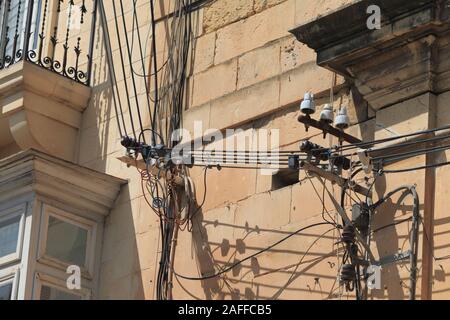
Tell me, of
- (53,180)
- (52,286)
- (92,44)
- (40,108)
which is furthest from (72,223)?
(92,44)

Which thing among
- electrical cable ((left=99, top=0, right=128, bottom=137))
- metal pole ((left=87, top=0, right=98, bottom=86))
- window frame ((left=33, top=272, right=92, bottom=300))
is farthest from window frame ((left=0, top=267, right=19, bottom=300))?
metal pole ((left=87, top=0, right=98, bottom=86))

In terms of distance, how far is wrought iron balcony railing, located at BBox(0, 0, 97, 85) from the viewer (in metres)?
13.3

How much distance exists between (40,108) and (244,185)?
208cm

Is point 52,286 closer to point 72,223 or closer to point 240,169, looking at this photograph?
point 72,223

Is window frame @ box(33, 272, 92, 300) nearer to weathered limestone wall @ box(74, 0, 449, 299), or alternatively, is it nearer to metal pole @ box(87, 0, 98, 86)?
weathered limestone wall @ box(74, 0, 449, 299)

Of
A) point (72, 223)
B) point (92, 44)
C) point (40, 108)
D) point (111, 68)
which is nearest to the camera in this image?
point (72, 223)

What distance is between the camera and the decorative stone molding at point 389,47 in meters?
10.8

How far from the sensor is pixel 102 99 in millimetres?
13219

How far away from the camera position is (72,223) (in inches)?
488

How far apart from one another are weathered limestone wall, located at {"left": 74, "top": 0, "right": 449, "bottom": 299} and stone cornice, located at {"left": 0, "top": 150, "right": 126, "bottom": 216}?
0.77ft

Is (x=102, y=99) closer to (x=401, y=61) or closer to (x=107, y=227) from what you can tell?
(x=107, y=227)

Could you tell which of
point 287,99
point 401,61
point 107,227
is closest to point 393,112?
point 401,61

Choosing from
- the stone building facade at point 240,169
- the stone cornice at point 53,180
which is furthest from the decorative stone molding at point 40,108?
the stone cornice at point 53,180

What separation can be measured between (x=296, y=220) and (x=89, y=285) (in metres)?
1.90
